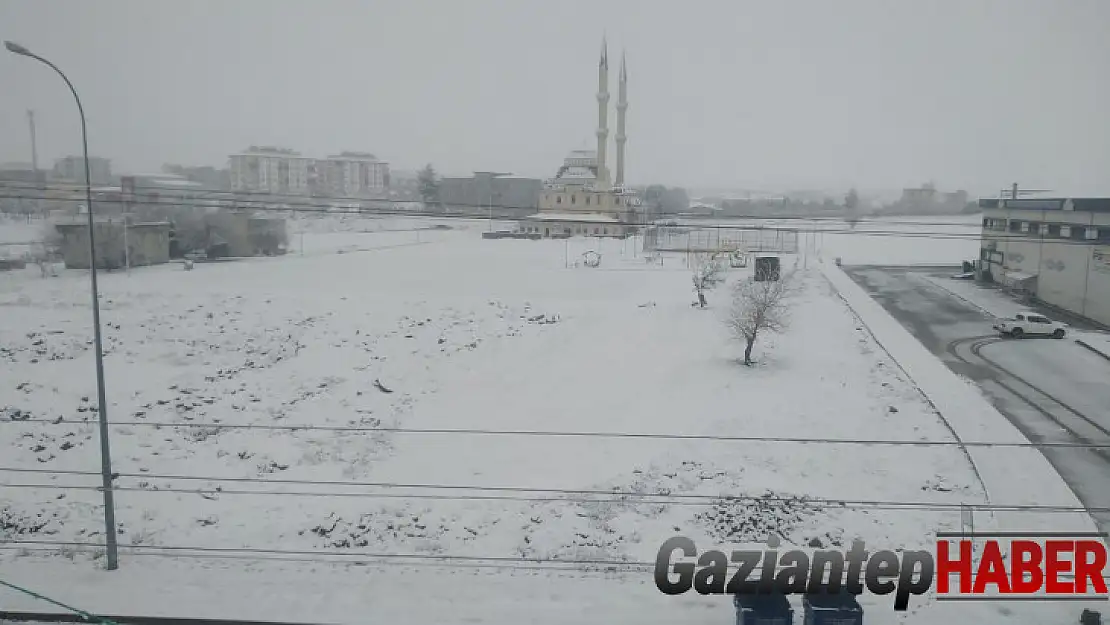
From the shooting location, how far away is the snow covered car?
22141mm

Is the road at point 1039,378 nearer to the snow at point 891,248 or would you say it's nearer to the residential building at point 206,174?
the snow at point 891,248

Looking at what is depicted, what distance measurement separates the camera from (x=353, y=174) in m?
104

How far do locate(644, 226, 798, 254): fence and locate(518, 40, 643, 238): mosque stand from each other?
27.6ft

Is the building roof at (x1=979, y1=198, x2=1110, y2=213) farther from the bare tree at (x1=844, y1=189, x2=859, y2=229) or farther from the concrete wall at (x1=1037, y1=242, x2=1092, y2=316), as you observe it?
the bare tree at (x1=844, y1=189, x2=859, y2=229)

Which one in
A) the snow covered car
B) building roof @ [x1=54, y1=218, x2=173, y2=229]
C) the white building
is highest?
the white building

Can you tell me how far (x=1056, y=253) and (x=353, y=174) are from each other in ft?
303

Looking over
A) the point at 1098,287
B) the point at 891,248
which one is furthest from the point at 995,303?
the point at 891,248

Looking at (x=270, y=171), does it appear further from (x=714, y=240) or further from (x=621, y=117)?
(x=714, y=240)

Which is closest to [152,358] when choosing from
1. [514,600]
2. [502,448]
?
[502,448]

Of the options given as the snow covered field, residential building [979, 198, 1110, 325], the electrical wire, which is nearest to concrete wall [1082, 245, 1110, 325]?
residential building [979, 198, 1110, 325]

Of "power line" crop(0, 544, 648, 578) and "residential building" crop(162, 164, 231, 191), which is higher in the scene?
"residential building" crop(162, 164, 231, 191)

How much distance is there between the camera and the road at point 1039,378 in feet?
43.5

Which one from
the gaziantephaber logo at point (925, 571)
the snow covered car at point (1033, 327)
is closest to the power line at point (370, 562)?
the gaziantephaber logo at point (925, 571)

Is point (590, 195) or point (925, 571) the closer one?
point (925, 571)
